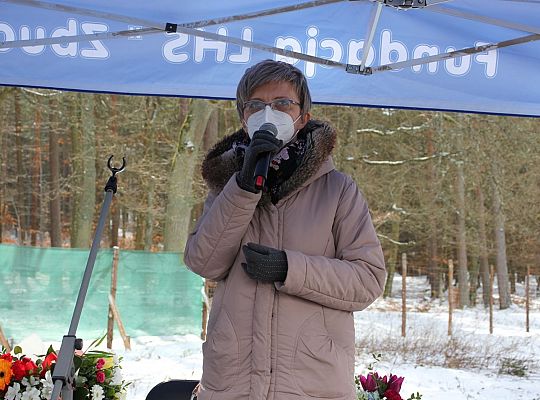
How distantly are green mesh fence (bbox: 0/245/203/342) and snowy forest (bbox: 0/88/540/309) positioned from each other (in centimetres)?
233

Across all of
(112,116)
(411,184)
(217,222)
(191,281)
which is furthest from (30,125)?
(217,222)

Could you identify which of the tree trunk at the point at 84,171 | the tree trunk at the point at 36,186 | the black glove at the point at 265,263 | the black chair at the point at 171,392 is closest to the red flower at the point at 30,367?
the black chair at the point at 171,392

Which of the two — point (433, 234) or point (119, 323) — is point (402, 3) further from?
point (433, 234)

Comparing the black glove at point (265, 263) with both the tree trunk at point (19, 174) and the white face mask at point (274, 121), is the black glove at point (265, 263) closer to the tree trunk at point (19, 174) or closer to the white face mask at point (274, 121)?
the white face mask at point (274, 121)

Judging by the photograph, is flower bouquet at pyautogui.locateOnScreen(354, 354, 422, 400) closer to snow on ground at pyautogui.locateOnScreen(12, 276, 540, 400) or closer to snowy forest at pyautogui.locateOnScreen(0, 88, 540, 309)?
snow on ground at pyautogui.locateOnScreen(12, 276, 540, 400)

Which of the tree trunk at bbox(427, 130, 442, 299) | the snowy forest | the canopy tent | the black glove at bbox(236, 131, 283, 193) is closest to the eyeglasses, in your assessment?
the black glove at bbox(236, 131, 283, 193)

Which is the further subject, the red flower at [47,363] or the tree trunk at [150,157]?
the tree trunk at [150,157]

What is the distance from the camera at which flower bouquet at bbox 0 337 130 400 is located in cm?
338

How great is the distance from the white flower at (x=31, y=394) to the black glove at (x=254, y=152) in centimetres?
186

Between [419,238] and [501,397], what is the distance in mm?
16422

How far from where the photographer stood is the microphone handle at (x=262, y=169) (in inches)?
76.3

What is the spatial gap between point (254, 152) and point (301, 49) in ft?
6.12

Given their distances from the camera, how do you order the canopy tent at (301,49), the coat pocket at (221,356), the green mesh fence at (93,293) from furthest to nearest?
A: 1. the green mesh fence at (93,293)
2. the canopy tent at (301,49)
3. the coat pocket at (221,356)

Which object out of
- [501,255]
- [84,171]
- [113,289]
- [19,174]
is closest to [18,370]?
[113,289]
